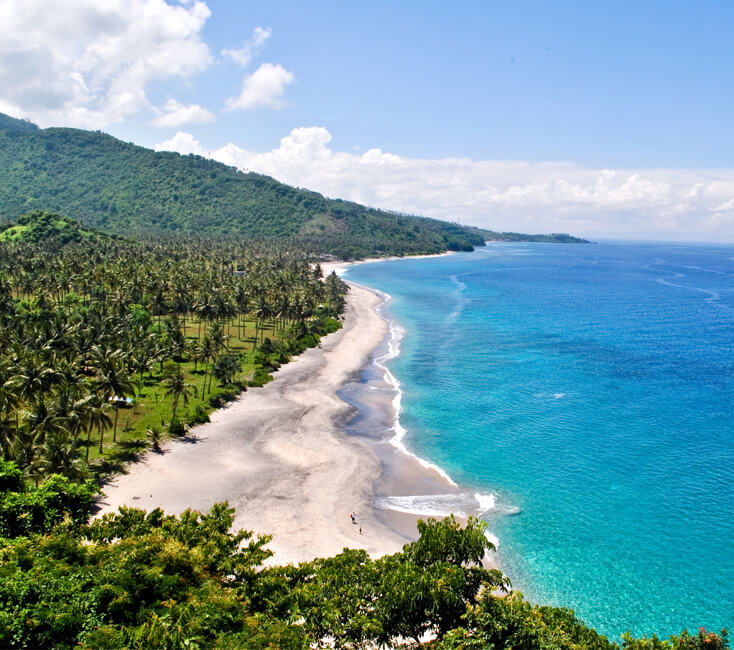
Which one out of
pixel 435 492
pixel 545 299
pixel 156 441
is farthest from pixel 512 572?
pixel 545 299

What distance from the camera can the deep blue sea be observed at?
4288 centimetres

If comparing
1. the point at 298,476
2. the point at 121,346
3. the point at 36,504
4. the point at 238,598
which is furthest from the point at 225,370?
the point at 238,598

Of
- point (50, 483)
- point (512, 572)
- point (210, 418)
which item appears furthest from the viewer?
point (210, 418)

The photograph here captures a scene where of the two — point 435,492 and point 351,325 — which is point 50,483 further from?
point 351,325

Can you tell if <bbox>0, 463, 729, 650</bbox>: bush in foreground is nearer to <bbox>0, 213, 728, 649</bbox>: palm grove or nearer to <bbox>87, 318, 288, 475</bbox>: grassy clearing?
<bbox>0, 213, 728, 649</bbox>: palm grove

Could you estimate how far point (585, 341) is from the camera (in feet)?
416

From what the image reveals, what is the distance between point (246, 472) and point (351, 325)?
86201 millimetres

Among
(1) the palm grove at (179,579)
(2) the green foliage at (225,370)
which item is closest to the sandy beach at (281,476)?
(2) the green foliage at (225,370)

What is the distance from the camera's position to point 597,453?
65.9 metres

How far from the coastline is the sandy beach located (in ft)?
0.35

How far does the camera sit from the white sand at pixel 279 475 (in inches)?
1845

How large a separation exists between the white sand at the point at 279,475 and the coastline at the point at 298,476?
0.34 feet

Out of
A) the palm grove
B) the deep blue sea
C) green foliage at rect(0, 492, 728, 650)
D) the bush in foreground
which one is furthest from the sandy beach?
the bush in foreground

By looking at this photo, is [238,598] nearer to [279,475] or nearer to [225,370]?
[279,475]
